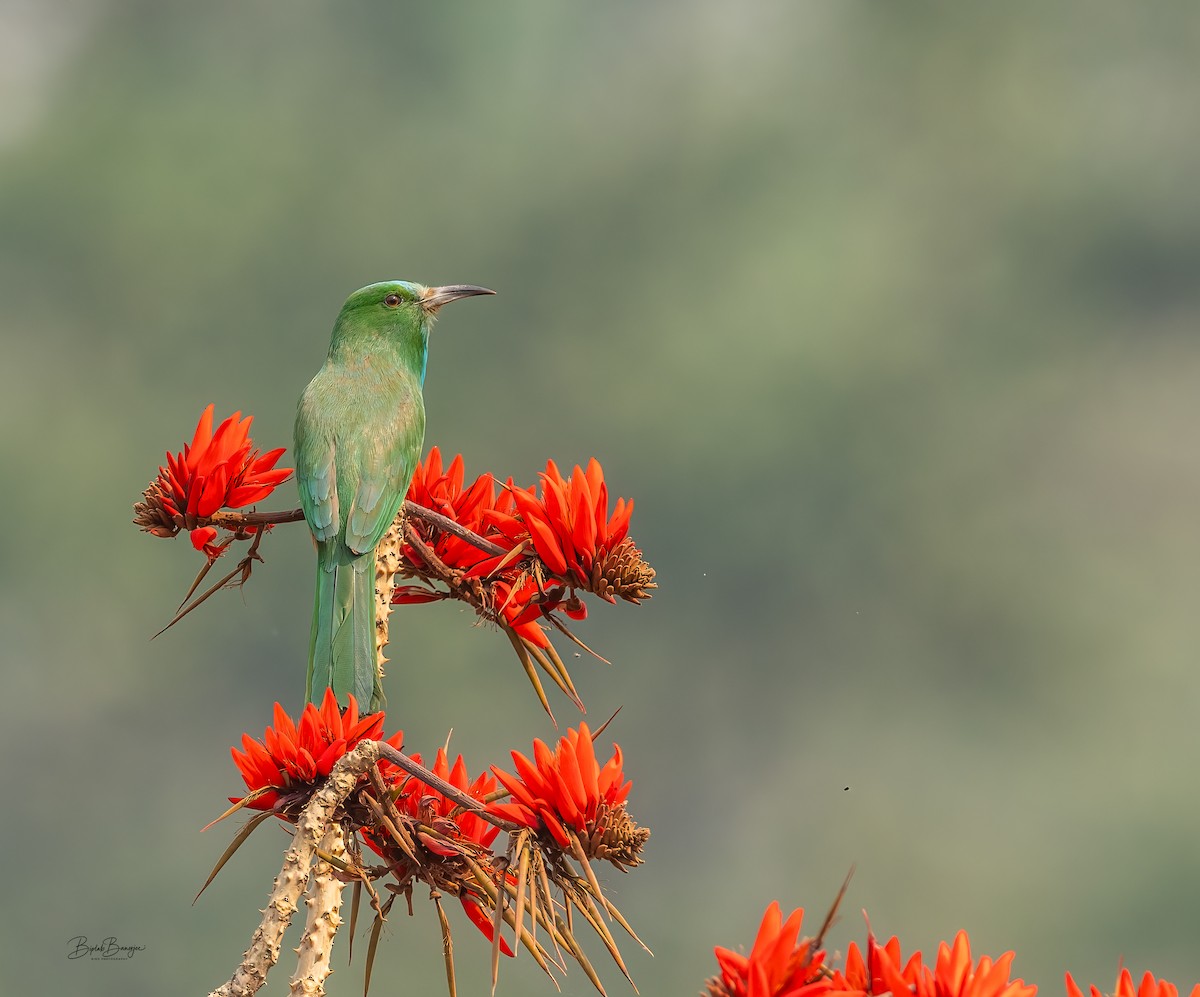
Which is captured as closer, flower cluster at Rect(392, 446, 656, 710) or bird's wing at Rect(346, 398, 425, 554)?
flower cluster at Rect(392, 446, 656, 710)

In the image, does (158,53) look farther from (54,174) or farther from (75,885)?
(75,885)

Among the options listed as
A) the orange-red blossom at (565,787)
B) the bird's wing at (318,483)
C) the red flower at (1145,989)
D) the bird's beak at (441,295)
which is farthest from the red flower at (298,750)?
the bird's beak at (441,295)

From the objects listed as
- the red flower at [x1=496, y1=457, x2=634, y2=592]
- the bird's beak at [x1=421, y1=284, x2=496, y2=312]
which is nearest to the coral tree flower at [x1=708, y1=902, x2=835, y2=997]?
the red flower at [x1=496, y1=457, x2=634, y2=592]

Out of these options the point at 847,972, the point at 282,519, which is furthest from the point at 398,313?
the point at 847,972

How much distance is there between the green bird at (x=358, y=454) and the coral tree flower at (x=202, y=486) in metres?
0.23

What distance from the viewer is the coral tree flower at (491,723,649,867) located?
1.85 meters

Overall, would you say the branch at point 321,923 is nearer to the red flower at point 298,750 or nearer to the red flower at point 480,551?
the red flower at point 298,750

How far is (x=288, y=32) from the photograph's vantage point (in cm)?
7169

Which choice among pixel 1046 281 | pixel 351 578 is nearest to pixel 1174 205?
pixel 1046 281

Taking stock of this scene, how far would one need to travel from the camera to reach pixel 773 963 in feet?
5.17

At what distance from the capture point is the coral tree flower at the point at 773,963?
1567 mm

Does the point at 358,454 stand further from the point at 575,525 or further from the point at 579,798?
the point at 579,798

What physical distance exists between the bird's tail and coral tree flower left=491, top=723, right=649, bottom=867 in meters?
0.49

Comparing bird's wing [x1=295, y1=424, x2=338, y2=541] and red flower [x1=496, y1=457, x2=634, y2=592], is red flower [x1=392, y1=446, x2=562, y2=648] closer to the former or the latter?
red flower [x1=496, y1=457, x2=634, y2=592]
